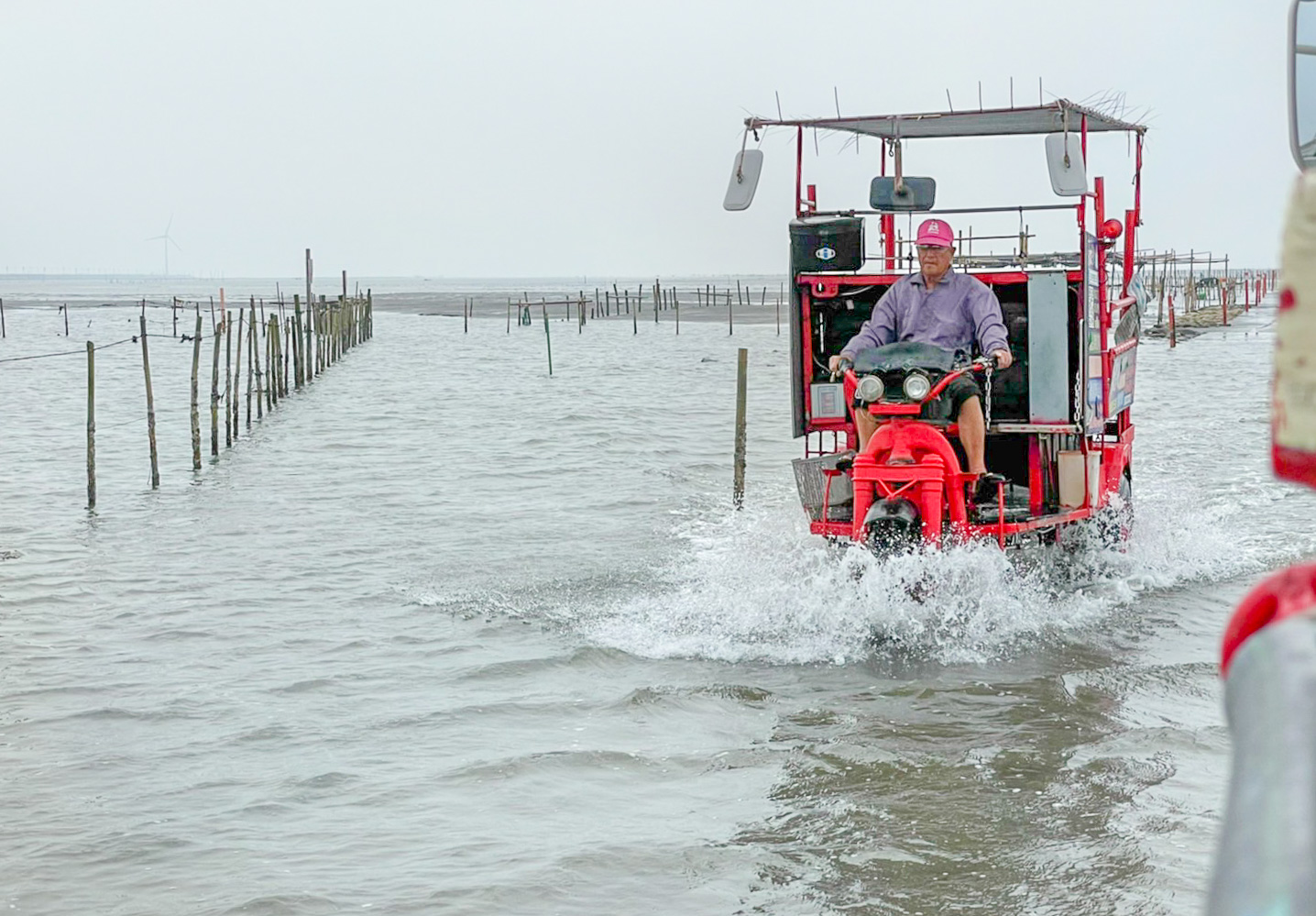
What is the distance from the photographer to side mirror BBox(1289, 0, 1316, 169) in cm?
219

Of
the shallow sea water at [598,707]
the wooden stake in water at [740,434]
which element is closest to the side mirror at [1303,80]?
the shallow sea water at [598,707]

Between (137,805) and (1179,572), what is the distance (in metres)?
6.90

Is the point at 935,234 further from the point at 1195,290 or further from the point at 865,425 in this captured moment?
Answer: the point at 1195,290

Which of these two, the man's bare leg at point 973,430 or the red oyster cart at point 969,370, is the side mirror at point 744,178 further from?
the man's bare leg at point 973,430

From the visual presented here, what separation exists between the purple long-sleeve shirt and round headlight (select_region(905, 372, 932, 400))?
1.22ft

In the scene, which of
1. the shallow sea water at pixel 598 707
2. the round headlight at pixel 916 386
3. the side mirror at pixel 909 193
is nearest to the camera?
the shallow sea water at pixel 598 707

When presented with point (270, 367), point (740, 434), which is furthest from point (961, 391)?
point (270, 367)

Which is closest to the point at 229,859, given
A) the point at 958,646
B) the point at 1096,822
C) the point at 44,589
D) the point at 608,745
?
the point at 608,745

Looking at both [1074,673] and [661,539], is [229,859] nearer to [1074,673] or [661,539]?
[1074,673]

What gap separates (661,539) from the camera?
1263 cm

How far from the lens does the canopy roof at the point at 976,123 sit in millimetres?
8914

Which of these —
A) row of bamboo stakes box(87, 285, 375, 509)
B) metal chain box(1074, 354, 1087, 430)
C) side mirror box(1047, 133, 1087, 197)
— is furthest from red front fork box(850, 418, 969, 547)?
row of bamboo stakes box(87, 285, 375, 509)

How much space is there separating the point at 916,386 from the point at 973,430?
470 millimetres

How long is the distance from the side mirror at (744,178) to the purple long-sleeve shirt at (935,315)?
3.18 ft
